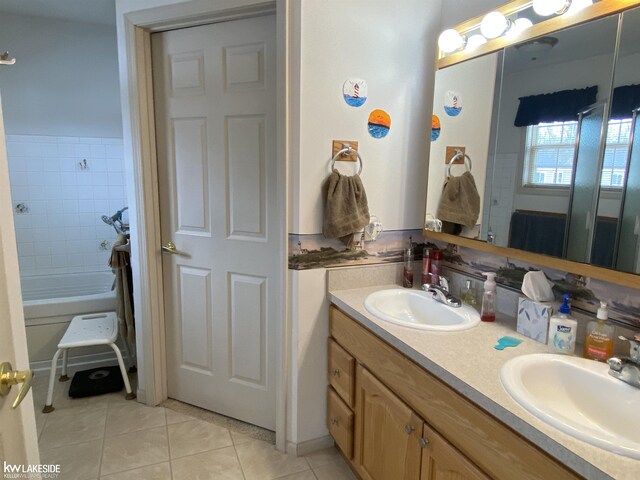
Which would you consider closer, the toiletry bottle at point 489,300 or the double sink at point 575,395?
the double sink at point 575,395

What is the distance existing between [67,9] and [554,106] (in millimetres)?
3073

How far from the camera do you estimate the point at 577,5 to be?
1.18 meters

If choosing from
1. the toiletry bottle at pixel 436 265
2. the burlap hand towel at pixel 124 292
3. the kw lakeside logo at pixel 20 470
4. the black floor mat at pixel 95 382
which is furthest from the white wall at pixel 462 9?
the black floor mat at pixel 95 382

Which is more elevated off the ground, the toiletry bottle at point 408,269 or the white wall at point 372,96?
the white wall at point 372,96

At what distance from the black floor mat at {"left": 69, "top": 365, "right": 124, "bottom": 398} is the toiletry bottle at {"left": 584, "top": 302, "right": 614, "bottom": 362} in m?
2.42

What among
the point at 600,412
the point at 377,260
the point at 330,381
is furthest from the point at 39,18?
the point at 600,412

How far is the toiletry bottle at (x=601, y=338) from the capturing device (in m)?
1.09

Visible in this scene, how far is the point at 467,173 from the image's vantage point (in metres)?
1.62

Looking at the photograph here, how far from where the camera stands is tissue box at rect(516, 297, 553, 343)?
1.24 m

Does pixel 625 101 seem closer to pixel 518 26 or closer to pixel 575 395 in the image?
pixel 518 26

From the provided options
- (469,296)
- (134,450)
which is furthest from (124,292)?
(469,296)

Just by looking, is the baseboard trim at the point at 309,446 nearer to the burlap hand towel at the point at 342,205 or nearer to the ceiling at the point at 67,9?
the burlap hand towel at the point at 342,205

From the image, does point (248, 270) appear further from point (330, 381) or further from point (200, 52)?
point (200, 52)

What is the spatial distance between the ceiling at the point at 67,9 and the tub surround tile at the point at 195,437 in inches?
105
